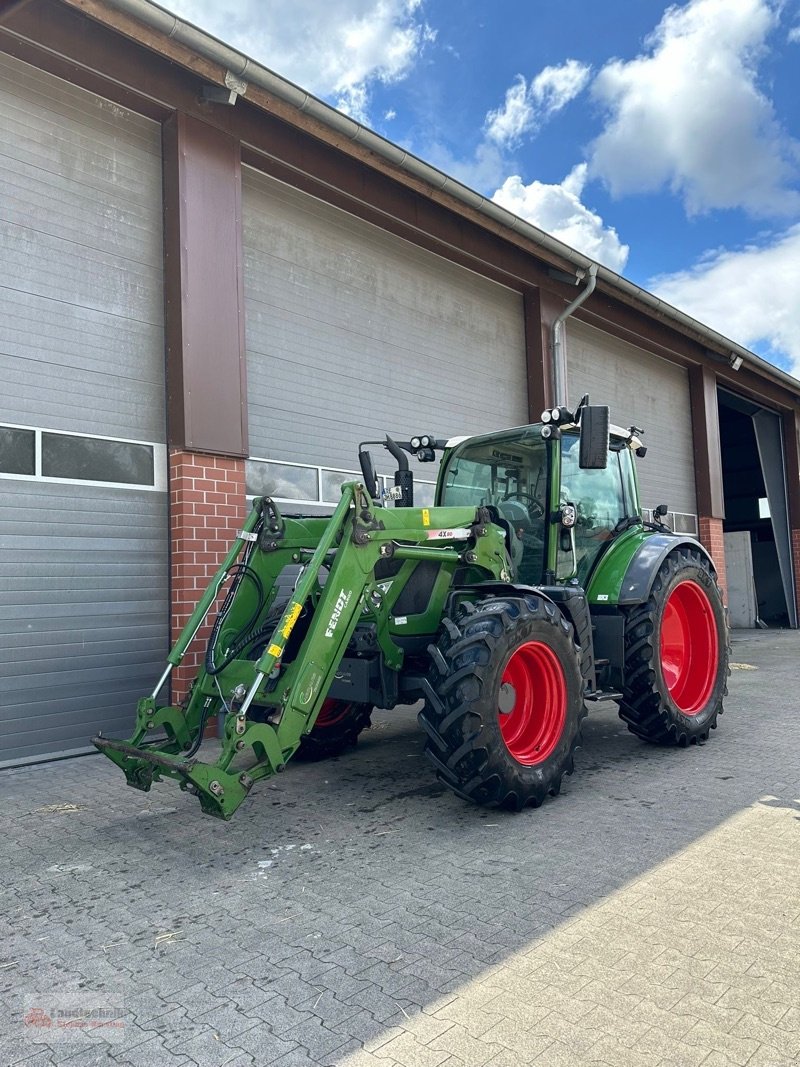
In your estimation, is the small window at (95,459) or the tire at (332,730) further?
the small window at (95,459)

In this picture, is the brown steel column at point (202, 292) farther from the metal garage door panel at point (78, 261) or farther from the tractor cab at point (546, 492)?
the tractor cab at point (546, 492)

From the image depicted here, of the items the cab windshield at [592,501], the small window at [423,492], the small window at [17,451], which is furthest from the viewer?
the small window at [423,492]

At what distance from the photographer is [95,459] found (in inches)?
246

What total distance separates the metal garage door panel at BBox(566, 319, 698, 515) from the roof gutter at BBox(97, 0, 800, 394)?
93 centimetres

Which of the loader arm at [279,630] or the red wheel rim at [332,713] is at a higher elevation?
the loader arm at [279,630]

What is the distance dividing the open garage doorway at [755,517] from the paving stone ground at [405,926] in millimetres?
14627

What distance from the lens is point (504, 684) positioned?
14.6 ft

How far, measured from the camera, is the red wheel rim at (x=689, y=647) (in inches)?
236

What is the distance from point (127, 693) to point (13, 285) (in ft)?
Result: 10.8

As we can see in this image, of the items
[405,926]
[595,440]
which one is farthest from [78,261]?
[405,926]

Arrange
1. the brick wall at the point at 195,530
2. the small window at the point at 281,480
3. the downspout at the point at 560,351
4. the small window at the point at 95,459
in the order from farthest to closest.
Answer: the downspout at the point at 560,351, the small window at the point at 281,480, the brick wall at the point at 195,530, the small window at the point at 95,459

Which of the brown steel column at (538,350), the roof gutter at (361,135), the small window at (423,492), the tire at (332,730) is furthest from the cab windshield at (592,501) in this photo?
the brown steel column at (538,350)

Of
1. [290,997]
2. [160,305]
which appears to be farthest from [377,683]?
[160,305]

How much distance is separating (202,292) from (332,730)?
12.8 feet
